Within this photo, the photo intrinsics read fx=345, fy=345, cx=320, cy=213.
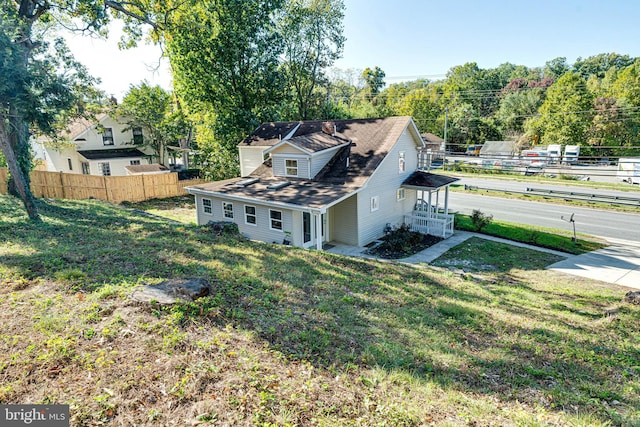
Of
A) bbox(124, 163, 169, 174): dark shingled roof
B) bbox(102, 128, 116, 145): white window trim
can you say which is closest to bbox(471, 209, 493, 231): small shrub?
bbox(124, 163, 169, 174): dark shingled roof

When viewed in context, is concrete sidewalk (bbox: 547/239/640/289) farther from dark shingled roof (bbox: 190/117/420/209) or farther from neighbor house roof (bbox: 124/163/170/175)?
neighbor house roof (bbox: 124/163/170/175)

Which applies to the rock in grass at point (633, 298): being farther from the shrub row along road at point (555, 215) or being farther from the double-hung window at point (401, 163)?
the double-hung window at point (401, 163)

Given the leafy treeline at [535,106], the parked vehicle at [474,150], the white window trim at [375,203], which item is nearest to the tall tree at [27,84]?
→ the white window trim at [375,203]

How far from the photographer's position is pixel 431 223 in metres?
19.0

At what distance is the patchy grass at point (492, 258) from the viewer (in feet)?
46.1

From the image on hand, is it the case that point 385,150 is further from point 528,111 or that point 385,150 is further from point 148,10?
point 528,111

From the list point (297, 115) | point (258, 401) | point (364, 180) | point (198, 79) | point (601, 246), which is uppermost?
point (198, 79)

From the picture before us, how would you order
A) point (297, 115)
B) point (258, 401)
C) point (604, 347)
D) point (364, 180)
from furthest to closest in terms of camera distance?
point (297, 115) → point (364, 180) → point (604, 347) → point (258, 401)

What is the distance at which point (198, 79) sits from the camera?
25.3 m

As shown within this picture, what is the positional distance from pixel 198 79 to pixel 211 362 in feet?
82.3

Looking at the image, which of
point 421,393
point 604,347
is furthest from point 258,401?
point 604,347

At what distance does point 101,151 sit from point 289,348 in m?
33.6

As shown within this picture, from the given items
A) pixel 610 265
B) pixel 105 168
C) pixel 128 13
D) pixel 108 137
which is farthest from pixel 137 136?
pixel 610 265

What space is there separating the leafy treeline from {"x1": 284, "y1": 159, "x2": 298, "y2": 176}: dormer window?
4167 cm
